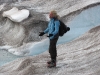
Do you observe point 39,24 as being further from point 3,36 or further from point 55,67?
point 55,67

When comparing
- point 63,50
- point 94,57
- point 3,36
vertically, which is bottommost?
point 3,36

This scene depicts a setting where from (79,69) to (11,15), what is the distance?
10.1 metres

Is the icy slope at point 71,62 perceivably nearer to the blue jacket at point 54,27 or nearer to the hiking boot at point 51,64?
the hiking boot at point 51,64

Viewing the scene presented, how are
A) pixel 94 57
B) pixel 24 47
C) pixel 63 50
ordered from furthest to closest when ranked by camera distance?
1. pixel 24 47
2. pixel 63 50
3. pixel 94 57

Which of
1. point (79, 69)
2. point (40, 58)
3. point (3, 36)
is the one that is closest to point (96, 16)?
point (3, 36)

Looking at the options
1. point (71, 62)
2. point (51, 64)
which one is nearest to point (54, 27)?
point (51, 64)

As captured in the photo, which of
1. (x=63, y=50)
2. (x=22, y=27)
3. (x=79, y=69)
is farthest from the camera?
(x=22, y=27)

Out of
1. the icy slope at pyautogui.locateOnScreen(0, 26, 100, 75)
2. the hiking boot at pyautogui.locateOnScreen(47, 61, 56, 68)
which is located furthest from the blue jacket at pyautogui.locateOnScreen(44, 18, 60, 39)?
the icy slope at pyautogui.locateOnScreen(0, 26, 100, 75)

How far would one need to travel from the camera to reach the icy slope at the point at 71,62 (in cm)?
1128

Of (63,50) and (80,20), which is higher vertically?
(63,50)

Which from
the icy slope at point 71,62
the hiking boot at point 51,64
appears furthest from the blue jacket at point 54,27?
the icy slope at point 71,62

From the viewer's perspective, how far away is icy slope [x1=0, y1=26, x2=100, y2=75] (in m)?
11.3

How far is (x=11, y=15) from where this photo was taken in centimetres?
2042

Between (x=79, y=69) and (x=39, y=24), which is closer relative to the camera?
(x=79, y=69)
